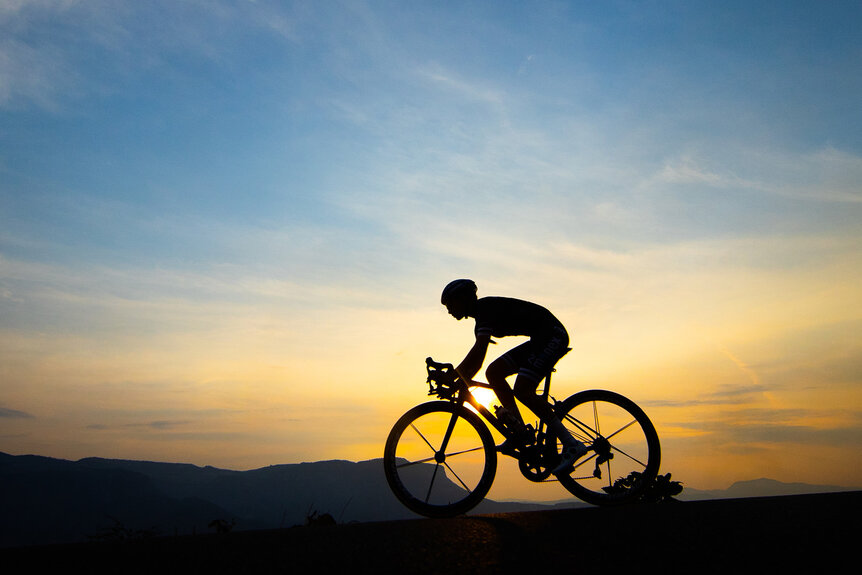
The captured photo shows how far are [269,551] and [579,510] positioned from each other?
2944 millimetres

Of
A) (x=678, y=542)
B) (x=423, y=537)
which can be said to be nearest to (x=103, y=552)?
(x=423, y=537)

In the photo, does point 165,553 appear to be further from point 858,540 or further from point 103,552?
point 858,540

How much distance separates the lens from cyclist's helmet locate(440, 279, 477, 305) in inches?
261

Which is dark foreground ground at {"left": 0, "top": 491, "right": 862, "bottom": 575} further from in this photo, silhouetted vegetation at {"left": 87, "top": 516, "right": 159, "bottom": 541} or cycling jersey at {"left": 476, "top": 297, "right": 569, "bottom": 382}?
cycling jersey at {"left": 476, "top": 297, "right": 569, "bottom": 382}

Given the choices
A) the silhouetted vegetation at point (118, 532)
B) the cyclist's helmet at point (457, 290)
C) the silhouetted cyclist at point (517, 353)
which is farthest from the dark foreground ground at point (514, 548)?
the cyclist's helmet at point (457, 290)

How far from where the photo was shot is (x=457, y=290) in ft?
21.8

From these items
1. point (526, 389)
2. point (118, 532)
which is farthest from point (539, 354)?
point (118, 532)

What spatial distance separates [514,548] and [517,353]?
3297 millimetres

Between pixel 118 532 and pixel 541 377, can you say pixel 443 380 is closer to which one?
pixel 541 377

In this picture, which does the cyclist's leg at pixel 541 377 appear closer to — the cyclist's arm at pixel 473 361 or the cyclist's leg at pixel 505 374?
the cyclist's leg at pixel 505 374

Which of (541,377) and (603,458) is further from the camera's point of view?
(541,377)

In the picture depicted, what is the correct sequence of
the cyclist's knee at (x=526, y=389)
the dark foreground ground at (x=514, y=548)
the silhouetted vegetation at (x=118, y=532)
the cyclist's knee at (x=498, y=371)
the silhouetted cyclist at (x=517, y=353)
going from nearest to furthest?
the dark foreground ground at (x=514, y=548) < the silhouetted vegetation at (x=118, y=532) < the silhouetted cyclist at (x=517, y=353) < the cyclist's knee at (x=526, y=389) < the cyclist's knee at (x=498, y=371)

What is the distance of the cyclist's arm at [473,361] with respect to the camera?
6512 mm

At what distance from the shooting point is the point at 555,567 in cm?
322
